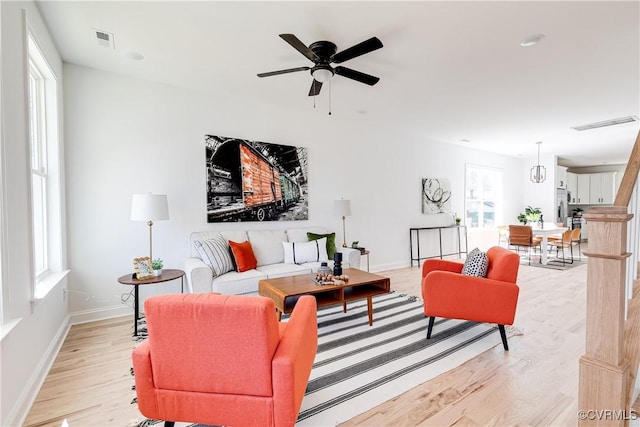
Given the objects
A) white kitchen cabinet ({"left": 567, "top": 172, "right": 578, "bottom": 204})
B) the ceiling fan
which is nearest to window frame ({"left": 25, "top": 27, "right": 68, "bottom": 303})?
the ceiling fan

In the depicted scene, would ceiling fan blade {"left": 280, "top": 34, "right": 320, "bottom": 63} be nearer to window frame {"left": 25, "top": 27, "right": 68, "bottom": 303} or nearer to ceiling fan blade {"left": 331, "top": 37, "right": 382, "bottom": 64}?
ceiling fan blade {"left": 331, "top": 37, "right": 382, "bottom": 64}

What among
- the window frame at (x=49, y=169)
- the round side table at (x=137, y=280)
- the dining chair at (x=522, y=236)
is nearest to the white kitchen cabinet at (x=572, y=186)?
the dining chair at (x=522, y=236)

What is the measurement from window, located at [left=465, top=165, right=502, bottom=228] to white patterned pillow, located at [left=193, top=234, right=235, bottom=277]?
6006 mm

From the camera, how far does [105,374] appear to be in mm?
2244

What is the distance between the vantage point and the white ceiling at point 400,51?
2.27 metres

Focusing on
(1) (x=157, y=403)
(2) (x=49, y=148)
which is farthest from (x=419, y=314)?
(2) (x=49, y=148)

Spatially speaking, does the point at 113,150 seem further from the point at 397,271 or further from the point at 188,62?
the point at 397,271

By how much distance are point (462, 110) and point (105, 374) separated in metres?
5.22

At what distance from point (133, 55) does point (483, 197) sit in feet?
25.9

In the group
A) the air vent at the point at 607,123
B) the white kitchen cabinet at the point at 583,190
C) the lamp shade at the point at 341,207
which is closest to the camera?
the lamp shade at the point at 341,207

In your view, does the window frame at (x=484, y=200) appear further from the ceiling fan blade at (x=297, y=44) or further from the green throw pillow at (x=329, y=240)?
the ceiling fan blade at (x=297, y=44)

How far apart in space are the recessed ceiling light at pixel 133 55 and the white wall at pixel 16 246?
71 cm

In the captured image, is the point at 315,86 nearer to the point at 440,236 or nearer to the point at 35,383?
the point at 35,383

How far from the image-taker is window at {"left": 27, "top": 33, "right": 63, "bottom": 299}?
8.66ft
